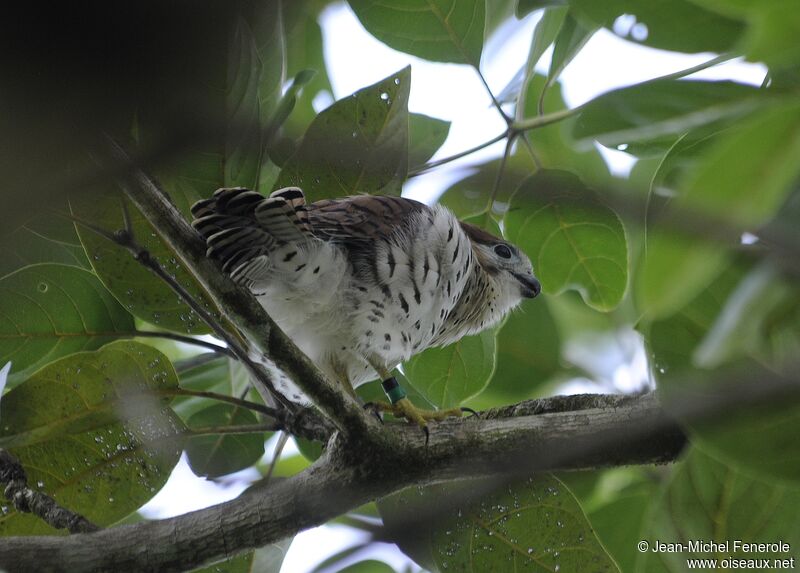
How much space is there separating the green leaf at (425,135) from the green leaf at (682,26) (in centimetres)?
146

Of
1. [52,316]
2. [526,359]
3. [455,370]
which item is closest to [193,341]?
[52,316]

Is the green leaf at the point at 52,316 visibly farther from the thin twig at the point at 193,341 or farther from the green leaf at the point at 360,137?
the green leaf at the point at 360,137

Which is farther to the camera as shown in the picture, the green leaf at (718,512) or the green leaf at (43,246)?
the green leaf at (43,246)

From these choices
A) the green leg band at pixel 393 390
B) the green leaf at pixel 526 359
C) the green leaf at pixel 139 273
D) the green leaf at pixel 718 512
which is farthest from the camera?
the green leaf at pixel 526 359

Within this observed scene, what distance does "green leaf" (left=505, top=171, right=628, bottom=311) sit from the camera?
3422 mm

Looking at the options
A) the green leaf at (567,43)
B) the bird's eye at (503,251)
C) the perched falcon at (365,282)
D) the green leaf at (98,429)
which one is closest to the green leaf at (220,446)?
the perched falcon at (365,282)

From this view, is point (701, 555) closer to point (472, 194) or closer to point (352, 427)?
point (352, 427)

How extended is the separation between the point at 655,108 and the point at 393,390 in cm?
167

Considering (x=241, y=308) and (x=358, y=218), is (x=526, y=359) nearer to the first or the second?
(x=358, y=218)

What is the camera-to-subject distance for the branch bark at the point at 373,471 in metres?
2.16

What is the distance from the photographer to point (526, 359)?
3.67m

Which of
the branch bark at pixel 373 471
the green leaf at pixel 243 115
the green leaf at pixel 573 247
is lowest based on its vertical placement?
the green leaf at pixel 573 247

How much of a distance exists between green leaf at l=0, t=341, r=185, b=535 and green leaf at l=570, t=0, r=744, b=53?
5.85ft

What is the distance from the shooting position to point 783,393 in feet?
4.52
